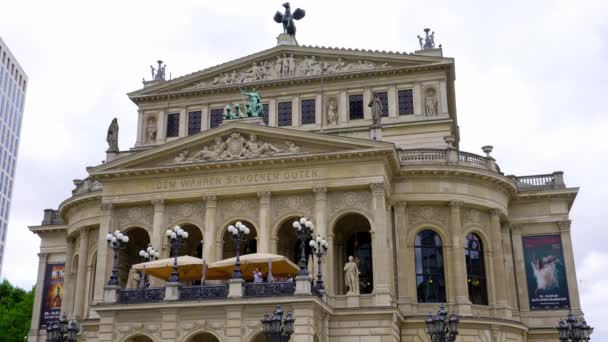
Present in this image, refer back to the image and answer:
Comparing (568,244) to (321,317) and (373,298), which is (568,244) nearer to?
(373,298)

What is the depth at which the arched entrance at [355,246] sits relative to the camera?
3847 cm

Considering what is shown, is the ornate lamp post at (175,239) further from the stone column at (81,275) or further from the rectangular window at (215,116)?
the rectangular window at (215,116)

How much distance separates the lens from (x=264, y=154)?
122ft

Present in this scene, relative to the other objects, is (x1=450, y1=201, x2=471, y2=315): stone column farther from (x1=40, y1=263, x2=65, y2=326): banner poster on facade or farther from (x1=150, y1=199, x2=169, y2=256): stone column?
(x1=40, y1=263, x2=65, y2=326): banner poster on facade

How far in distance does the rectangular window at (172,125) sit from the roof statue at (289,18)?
10022 mm

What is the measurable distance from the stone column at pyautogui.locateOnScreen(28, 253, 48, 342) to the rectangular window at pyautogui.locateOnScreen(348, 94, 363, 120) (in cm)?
2360

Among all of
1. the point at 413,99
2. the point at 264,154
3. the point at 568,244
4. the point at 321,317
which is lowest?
the point at 321,317

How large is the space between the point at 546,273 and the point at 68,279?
2915 cm

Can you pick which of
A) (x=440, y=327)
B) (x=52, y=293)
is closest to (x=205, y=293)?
(x=440, y=327)

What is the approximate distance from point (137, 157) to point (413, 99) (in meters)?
17.6

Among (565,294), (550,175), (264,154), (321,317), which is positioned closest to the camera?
(321,317)

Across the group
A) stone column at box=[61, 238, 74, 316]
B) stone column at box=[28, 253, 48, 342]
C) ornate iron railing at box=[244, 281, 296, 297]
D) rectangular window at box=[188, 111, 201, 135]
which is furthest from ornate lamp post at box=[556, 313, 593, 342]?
stone column at box=[28, 253, 48, 342]

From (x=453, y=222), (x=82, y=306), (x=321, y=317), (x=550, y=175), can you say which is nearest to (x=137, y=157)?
(x=82, y=306)

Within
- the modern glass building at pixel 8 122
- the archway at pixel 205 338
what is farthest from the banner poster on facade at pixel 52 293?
the modern glass building at pixel 8 122
